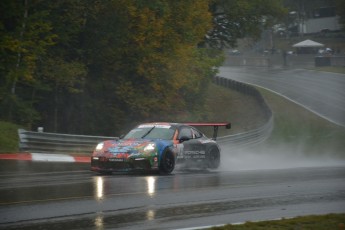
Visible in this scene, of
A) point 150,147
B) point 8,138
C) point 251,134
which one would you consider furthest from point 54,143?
point 251,134

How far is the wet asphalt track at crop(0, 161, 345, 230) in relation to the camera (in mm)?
9992

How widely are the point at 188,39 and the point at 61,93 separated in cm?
655

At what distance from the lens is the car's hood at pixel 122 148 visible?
667 inches

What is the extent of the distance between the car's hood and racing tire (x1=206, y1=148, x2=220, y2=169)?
320 cm

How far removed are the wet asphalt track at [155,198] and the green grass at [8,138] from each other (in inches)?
160

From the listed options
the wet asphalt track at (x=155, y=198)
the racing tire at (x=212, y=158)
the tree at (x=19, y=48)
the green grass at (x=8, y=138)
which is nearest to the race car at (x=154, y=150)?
the racing tire at (x=212, y=158)

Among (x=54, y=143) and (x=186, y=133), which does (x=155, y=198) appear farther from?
(x=54, y=143)

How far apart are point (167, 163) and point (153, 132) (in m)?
1.30

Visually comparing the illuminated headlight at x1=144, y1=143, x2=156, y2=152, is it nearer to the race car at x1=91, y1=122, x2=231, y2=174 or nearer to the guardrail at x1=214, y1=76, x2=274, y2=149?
the race car at x1=91, y1=122, x2=231, y2=174

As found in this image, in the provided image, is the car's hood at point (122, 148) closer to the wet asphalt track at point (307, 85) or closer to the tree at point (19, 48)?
the tree at point (19, 48)

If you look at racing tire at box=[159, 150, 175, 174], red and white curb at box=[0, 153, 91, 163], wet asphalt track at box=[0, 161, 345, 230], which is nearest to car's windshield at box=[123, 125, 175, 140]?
racing tire at box=[159, 150, 175, 174]

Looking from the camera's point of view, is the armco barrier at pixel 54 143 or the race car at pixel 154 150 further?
the armco barrier at pixel 54 143

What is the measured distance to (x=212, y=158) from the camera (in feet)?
67.3

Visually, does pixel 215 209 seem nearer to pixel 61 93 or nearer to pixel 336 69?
pixel 61 93
